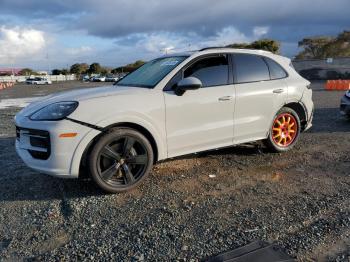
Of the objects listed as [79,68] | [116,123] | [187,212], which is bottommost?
[187,212]

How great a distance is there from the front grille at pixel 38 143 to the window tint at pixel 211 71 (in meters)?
2.01

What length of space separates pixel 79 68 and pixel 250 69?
111m

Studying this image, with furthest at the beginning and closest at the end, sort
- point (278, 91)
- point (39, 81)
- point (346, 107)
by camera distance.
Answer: point (39, 81) < point (346, 107) < point (278, 91)

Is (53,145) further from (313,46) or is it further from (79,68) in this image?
(79,68)

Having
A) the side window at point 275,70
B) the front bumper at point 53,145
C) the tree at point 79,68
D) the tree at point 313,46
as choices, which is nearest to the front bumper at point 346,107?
the side window at point 275,70

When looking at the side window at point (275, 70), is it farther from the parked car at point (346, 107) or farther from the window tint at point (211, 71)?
the parked car at point (346, 107)

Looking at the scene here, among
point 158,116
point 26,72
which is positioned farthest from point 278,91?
point 26,72

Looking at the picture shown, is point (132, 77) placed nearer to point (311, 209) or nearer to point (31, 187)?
point (31, 187)

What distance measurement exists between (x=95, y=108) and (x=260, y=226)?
7.36 feet

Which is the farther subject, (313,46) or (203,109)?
(313,46)

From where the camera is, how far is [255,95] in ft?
18.4

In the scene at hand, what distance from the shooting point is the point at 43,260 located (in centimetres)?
308

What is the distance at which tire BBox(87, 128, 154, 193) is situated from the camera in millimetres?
4359

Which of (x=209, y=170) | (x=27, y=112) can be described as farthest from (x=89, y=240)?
(x=209, y=170)
